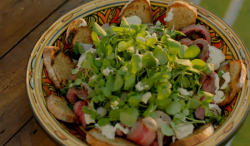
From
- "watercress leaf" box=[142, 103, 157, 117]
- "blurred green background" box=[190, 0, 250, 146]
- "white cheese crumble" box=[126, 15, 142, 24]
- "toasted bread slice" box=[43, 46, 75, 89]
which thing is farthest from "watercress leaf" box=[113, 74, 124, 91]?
"blurred green background" box=[190, 0, 250, 146]

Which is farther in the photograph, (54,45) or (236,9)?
(236,9)

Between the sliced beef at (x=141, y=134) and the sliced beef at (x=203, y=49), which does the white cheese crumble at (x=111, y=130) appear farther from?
the sliced beef at (x=203, y=49)

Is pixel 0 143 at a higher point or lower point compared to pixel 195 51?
lower

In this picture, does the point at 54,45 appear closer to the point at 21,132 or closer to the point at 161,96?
the point at 21,132

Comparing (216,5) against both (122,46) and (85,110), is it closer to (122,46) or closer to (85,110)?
(122,46)

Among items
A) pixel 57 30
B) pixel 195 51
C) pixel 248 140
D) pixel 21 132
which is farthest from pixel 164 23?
pixel 21 132

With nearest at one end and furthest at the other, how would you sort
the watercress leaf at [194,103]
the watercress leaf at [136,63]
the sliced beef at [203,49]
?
the watercress leaf at [136,63]
the watercress leaf at [194,103]
the sliced beef at [203,49]

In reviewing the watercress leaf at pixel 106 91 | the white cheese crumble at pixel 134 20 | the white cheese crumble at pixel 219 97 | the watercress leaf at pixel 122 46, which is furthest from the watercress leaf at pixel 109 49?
the white cheese crumble at pixel 219 97

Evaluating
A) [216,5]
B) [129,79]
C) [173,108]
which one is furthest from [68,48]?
[216,5]
